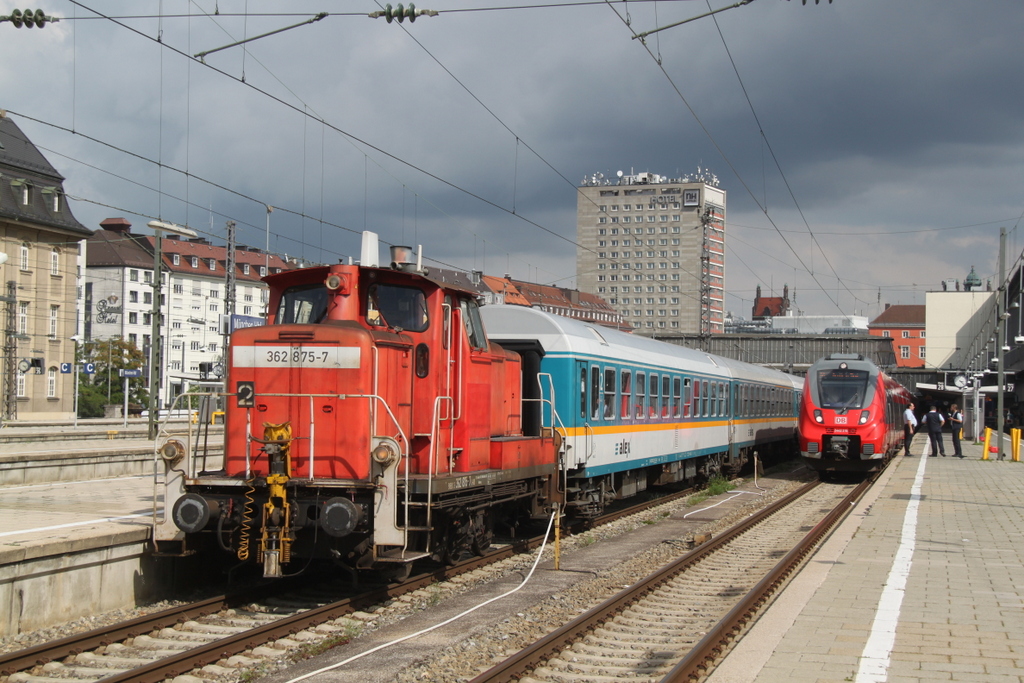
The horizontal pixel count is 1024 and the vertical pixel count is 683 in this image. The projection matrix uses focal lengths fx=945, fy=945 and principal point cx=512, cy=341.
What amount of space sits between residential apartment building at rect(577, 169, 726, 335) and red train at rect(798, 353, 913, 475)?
132530mm

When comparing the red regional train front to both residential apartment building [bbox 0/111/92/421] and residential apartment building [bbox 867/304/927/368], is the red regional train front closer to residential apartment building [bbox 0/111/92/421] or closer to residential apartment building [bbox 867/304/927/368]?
residential apartment building [bbox 0/111/92/421]

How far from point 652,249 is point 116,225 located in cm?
9145

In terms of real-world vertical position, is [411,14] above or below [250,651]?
above

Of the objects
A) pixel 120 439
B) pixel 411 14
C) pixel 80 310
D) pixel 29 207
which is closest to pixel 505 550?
pixel 411 14

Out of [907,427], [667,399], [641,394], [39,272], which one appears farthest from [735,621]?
[39,272]

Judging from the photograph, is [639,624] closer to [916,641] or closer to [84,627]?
[916,641]

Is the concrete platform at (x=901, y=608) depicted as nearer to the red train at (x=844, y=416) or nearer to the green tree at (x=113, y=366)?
the red train at (x=844, y=416)

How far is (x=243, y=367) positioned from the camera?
31.3 ft

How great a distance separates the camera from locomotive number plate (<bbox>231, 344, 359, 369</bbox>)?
30.4 ft

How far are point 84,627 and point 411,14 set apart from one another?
765 cm

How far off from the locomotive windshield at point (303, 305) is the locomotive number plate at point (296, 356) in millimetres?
522

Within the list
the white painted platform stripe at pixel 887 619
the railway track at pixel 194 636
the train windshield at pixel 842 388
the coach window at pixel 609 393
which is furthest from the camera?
the train windshield at pixel 842 388

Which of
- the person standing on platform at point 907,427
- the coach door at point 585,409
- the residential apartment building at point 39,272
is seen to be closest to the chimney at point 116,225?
the residential apartment building at point 39,272

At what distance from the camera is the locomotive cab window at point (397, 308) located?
390 inches
